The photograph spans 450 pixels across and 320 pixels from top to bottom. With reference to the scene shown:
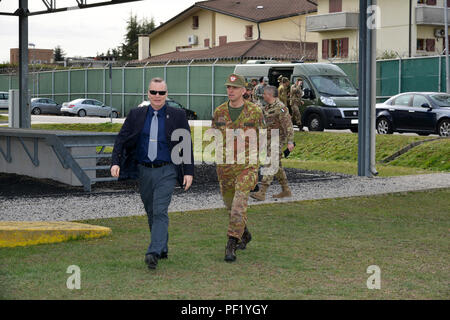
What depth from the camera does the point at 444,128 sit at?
2369cm

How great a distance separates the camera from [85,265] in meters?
7.79

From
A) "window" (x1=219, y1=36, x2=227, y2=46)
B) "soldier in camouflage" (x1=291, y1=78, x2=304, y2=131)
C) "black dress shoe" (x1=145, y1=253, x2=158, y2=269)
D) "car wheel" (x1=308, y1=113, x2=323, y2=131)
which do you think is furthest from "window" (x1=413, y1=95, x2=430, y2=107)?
"window" (x1=219, y1=36, x2=227, y2=46)

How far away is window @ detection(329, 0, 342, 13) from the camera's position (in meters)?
57.5

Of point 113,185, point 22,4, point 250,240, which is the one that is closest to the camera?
point 250,240

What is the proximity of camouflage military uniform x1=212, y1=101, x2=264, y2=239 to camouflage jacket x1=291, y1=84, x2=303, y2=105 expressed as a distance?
1789cm

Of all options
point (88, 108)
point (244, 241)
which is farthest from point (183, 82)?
point (244, 241)

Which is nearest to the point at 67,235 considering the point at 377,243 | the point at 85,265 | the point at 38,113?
the point at 85,265

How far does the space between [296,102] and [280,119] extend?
13787 mm

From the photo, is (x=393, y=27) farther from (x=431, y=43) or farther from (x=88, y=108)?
(x=88, y=108)

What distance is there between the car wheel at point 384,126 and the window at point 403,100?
1.94 feet
